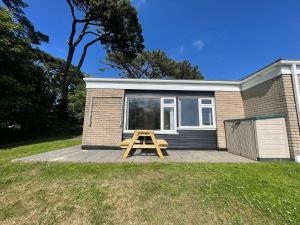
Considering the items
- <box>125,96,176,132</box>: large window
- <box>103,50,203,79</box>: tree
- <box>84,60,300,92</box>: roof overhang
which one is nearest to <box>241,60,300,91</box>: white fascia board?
<box>84,60,300,92</box>: roof overhang

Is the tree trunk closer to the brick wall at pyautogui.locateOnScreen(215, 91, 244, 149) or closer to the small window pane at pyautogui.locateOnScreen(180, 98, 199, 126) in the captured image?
the small window pane at pyautogui.locateOnScreen(180, 98, 199, 126)

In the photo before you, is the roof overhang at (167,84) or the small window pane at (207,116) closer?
the roof overhang at (167,84)

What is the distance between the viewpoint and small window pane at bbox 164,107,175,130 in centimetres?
741

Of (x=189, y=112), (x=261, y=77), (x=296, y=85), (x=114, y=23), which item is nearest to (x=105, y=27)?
(x=114, y=23)

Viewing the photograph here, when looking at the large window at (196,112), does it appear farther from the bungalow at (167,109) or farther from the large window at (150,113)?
the large window at (150,113)

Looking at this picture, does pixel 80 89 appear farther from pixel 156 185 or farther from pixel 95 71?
pixel 156 185

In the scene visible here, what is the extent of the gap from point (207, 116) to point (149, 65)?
46.9 ft

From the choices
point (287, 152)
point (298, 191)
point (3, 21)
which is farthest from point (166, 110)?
point (3, 21)

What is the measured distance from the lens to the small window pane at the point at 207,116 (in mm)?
7465

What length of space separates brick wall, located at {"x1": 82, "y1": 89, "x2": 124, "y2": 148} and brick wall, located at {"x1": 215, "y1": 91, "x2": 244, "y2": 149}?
4.35 m

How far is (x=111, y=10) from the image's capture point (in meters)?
13.6

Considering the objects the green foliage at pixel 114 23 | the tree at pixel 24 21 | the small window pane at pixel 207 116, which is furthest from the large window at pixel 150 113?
the tree at pixel 24 21

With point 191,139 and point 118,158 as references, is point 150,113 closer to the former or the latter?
point 191,139

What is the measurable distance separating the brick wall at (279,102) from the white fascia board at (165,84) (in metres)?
1.16
